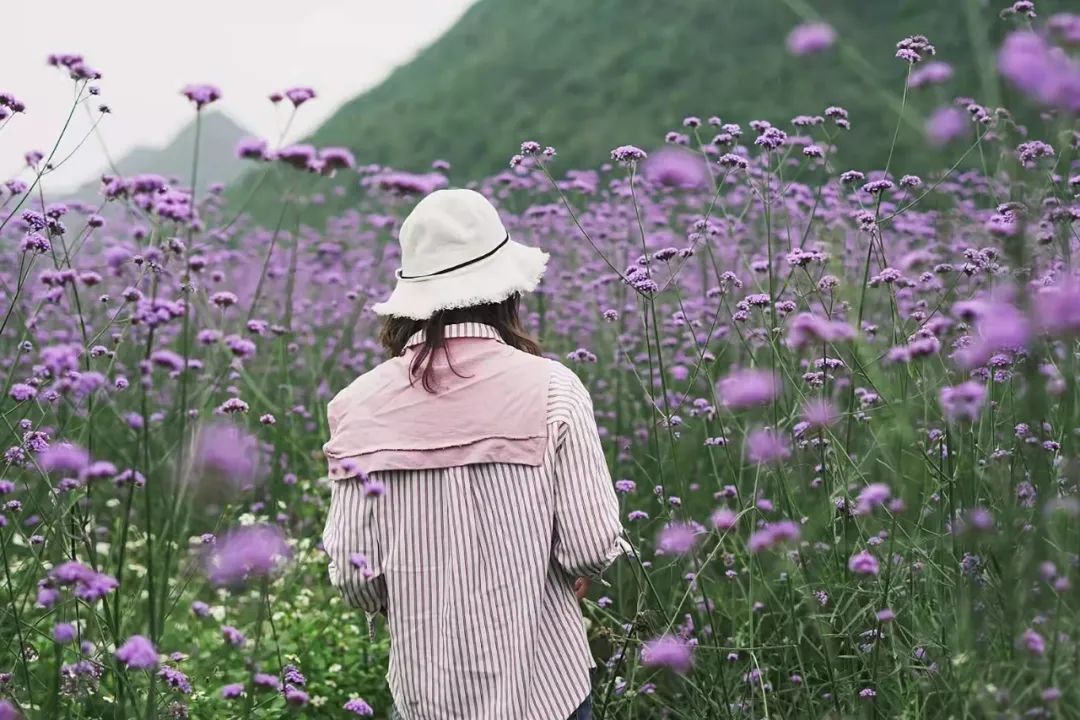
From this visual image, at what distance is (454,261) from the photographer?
8.13ft

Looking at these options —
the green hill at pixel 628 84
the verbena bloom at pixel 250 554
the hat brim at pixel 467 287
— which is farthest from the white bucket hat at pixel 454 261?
the green hill at pixel 628 84

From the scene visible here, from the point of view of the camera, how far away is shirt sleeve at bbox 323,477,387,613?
2482 mm

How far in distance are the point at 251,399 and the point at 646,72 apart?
973 cm

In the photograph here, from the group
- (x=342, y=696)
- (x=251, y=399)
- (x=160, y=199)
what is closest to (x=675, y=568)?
(x=342, y=696)

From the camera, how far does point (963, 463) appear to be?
2604 mm

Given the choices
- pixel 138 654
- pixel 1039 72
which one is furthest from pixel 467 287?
pixel 1039 72

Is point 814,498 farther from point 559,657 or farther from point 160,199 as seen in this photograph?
point 160,199

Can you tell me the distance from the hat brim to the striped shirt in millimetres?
71

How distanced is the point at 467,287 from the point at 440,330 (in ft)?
0.36

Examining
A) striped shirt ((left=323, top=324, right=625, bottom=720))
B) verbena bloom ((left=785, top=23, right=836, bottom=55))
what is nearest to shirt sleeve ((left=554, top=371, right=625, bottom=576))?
striped shirt ((left=323, top=324, right=625, bottom=720))

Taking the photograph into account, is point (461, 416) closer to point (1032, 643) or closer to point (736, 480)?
point (736, 480)

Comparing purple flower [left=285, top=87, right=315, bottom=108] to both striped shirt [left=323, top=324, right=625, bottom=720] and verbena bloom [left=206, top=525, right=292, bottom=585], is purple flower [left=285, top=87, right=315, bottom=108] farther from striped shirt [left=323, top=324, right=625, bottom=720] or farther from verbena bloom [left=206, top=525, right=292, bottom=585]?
verbena bloom [left=206, top=525, right=292, bottom=585]

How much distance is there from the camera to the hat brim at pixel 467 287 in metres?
2.43

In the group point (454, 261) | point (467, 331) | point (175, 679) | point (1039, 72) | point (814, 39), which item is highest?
point (814, 39)
